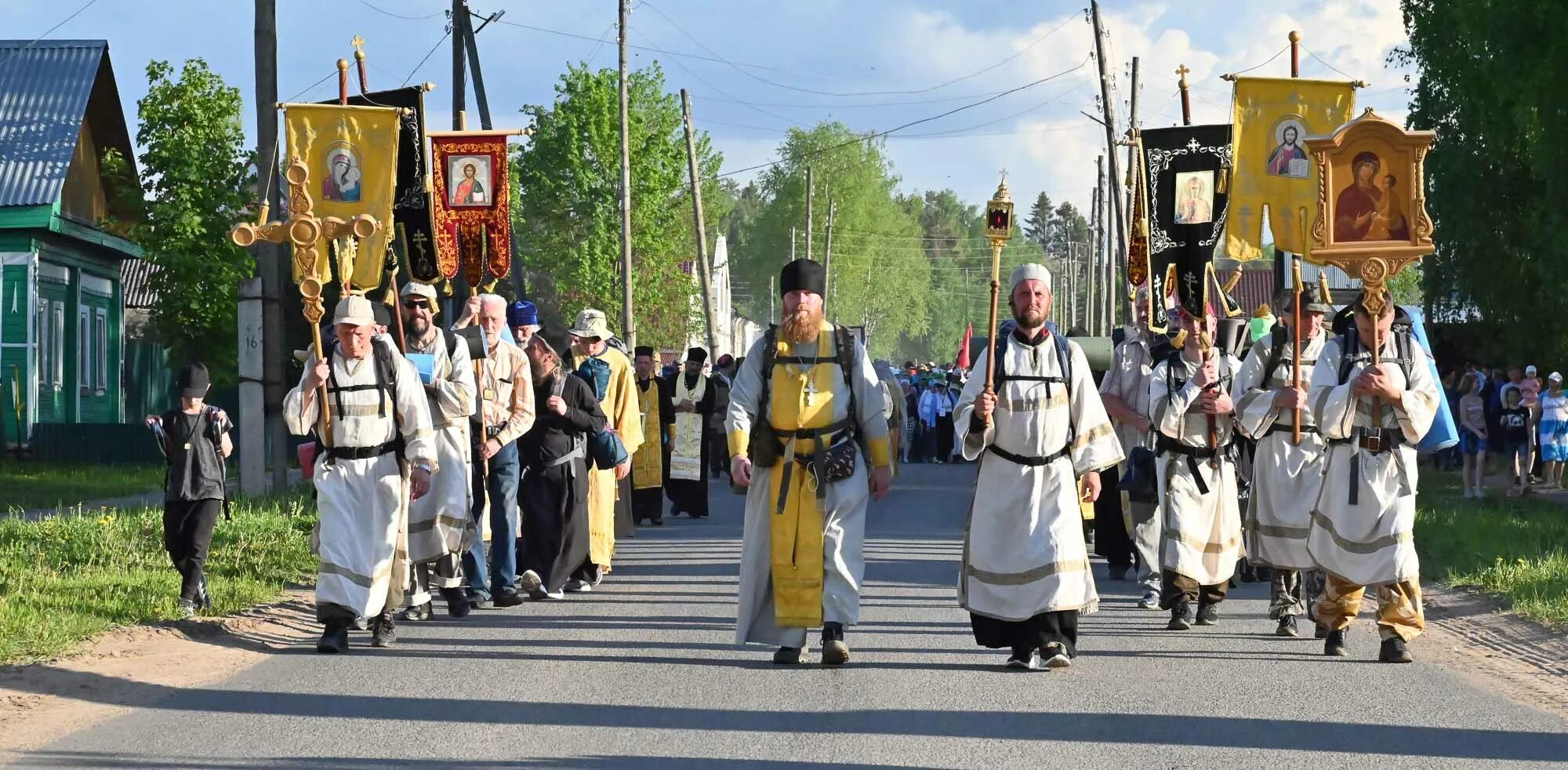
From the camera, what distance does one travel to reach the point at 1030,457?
9844 mm

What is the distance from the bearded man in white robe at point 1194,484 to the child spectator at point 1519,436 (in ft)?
51.7

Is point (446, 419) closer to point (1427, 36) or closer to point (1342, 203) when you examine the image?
point (1342, 203)

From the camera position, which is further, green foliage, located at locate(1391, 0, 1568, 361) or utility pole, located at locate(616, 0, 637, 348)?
utility pole, located at locate(616, 0, 637, 348)

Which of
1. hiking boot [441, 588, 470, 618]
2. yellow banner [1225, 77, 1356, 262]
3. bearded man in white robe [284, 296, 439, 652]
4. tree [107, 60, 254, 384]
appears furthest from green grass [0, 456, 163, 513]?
yellow banner [1225, 77, 1356, 262]

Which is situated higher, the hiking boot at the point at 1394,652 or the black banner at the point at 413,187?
the black banner at the point at 413,187

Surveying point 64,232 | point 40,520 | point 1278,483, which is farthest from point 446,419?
point 64,232

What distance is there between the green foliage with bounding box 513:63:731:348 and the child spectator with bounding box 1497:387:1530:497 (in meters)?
43.5

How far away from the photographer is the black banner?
680 inches

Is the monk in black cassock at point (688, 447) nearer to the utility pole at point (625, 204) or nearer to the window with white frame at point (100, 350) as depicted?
the utility pole at point (625, 204)

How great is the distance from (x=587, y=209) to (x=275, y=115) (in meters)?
54.0

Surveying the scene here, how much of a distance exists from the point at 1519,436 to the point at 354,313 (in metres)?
20.9

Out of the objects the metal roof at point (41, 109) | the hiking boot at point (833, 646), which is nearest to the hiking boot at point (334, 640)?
the hiking boot at point (833, 646)

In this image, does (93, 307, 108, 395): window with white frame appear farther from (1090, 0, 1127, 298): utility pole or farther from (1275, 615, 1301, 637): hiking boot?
(1275, 615, 1301, 637): hiking boot

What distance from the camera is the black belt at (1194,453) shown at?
11.8m
